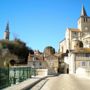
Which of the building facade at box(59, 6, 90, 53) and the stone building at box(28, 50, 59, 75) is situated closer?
A: the stone building at box(28, 50, 59, 75)

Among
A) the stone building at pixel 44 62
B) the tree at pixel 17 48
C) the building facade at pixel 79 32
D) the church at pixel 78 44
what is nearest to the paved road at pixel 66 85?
the church at pixel 78 44

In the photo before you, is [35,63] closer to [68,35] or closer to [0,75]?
[68,35]

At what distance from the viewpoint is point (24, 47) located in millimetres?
102625

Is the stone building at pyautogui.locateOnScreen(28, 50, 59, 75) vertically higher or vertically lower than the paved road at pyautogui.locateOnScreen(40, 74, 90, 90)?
higher

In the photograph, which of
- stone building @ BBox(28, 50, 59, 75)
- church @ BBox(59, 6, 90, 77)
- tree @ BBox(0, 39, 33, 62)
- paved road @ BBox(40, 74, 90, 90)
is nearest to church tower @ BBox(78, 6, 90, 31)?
church @ BBox(59, 6, 90, 77)

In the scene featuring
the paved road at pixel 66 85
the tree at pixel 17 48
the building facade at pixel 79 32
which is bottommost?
the paved road at pixel 66 85

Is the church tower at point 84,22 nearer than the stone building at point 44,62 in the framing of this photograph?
No

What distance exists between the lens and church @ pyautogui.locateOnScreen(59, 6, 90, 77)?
8488 centimetres

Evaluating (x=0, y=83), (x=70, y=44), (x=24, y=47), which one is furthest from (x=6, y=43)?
(x=0, y=83)

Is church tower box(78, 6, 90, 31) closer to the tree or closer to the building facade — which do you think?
the building facade

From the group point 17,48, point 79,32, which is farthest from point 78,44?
point 79,32

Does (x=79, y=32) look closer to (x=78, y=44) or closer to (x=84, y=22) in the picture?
(x=84, y=22)

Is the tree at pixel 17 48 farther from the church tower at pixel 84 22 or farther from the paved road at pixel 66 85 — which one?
the paved road at pixel 66 85

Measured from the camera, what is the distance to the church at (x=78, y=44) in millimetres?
84875
